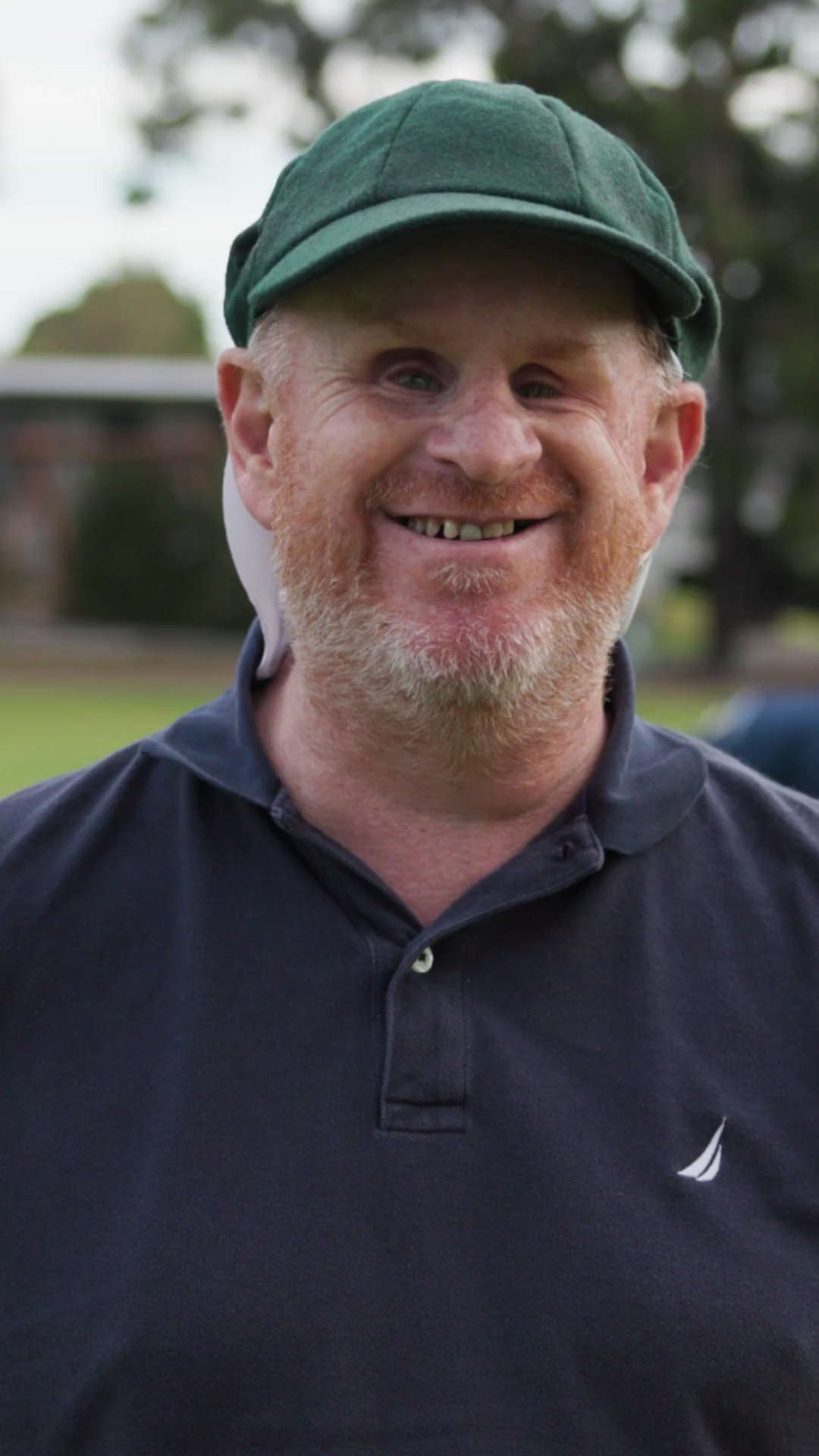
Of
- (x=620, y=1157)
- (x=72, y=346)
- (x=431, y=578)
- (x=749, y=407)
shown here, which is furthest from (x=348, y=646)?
(x=72, y=346)

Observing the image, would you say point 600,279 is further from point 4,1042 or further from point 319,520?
point 4,1042

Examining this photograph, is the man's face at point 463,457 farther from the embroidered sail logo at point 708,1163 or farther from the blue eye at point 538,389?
the embroidered sail logo at point 708,1163

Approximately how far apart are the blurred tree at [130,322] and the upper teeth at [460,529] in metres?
59.1

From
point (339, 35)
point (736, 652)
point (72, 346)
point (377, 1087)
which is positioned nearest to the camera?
point (377, 1087)

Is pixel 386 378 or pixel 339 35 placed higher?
pixel 339 35

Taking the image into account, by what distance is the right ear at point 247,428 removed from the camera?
2215 mm

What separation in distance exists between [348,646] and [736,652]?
26900mm

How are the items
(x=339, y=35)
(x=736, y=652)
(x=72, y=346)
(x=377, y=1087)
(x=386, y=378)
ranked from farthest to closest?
(x=72, y=346) < (x=736, y=652) < (x=339, y=35) < (x=386, y=378) < (x=377, y=1087)

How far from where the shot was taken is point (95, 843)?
2.09 metres

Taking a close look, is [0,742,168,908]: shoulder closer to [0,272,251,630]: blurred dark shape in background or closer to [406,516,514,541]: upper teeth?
[406,516,514,541]: upper teeth

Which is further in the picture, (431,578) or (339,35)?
(339,35)

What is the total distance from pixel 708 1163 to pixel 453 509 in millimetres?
795

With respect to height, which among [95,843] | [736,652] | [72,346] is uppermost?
[72,346]

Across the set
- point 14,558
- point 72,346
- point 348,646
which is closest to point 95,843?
point 348,646
